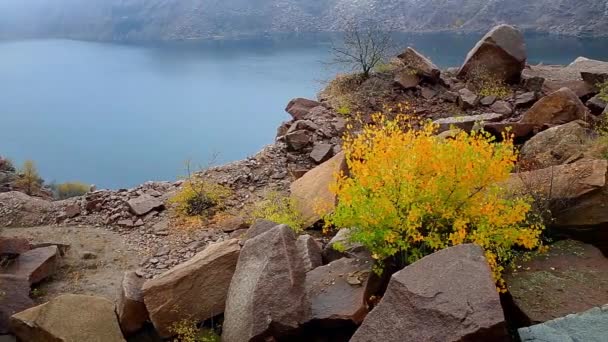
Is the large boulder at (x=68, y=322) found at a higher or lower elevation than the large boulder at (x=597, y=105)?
lower

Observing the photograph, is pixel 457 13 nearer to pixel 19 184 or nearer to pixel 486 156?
pixel 19 184

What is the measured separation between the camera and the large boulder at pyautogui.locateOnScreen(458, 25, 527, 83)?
1719 centimetres

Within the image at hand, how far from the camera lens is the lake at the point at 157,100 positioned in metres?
51.9

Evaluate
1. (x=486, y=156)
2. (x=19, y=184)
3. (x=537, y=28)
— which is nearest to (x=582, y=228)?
(x=486, y=156)

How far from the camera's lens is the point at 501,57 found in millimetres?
17250

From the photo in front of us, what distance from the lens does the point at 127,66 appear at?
312 feet

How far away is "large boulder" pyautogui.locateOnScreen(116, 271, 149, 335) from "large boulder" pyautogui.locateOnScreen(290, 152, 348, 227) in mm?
3448

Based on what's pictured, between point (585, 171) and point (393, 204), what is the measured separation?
10.2 feet

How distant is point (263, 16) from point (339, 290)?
118 metres

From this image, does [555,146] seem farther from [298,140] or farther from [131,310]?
[131,310]

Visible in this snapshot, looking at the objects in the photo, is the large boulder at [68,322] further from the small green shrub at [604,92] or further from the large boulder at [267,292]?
the small green shrub at [604,92]

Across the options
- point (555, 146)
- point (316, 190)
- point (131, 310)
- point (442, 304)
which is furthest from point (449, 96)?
point (442, 304)

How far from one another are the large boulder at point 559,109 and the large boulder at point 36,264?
10.6 metres

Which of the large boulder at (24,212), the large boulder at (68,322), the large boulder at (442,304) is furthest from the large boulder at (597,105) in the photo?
the large boulder at (24,212)
